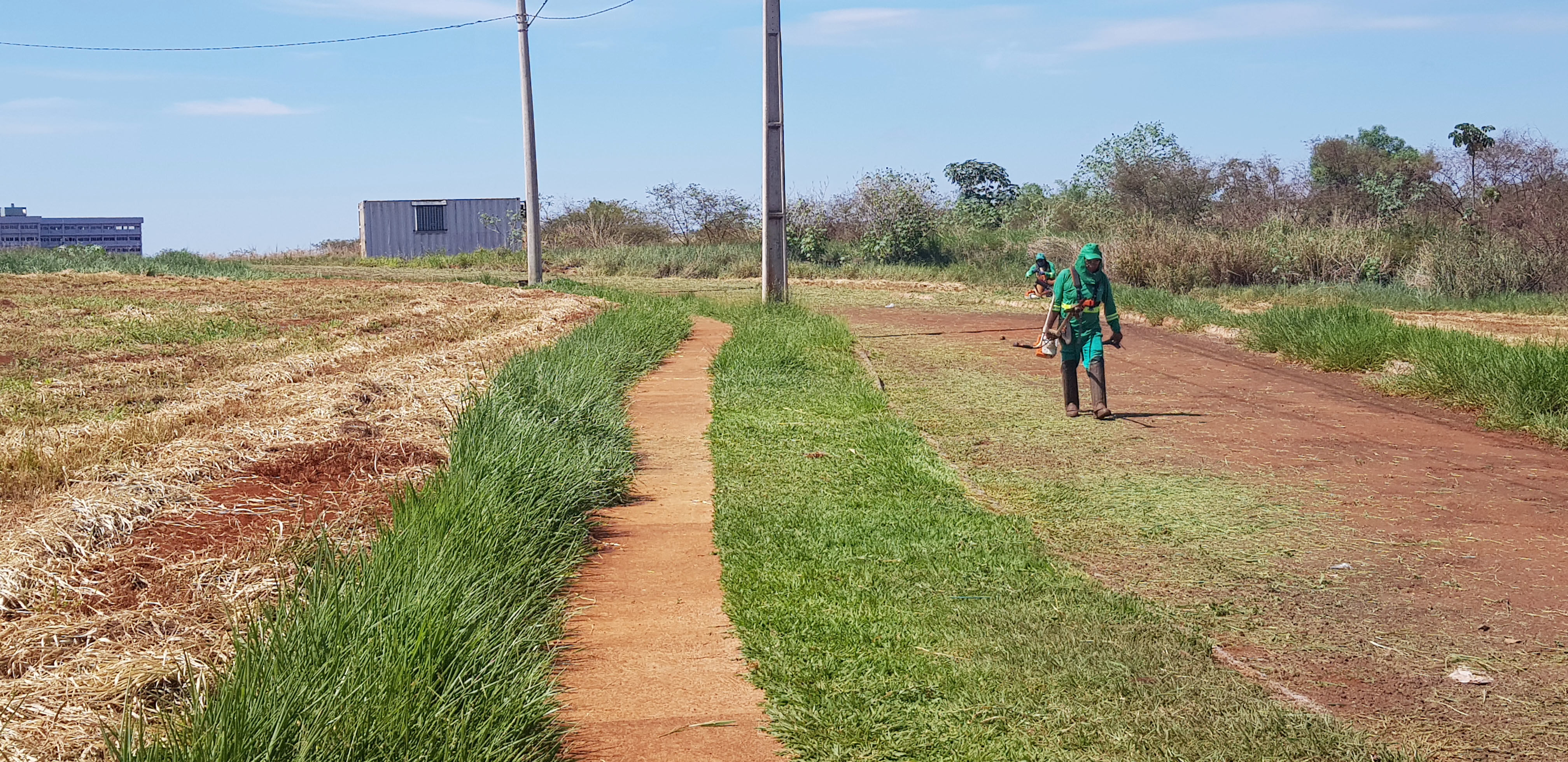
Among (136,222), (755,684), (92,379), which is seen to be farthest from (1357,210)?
(136,222)

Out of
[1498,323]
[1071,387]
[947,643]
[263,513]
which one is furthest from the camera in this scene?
[1498,323]

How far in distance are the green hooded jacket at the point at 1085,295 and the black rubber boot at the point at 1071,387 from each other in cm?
31

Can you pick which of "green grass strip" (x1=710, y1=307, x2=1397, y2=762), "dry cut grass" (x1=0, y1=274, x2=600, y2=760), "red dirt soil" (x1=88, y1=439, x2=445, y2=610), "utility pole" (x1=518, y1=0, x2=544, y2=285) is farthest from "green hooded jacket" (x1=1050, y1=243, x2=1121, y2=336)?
"utility pole" (x1=518, y1=0, x2=544, y2=285)

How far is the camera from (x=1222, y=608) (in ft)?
19.4

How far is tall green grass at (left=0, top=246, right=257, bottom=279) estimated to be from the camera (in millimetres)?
30797

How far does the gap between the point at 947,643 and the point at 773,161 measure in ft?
55.4

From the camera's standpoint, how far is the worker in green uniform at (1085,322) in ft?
37.3

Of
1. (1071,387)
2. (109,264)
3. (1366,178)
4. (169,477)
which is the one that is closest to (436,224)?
(109,264)

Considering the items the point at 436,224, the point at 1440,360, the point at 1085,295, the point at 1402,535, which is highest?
the point at 436,224

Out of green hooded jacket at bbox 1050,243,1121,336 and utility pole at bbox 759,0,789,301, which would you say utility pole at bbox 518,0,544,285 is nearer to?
utility pole at bbox 759,0,789,301

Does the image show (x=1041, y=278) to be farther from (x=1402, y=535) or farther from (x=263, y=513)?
(x=263, y=513)

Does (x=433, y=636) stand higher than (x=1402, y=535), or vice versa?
(x=433, y=636)

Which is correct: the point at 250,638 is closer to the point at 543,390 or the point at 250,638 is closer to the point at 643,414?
the point at 543,390

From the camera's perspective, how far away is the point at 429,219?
5284 centimetres
